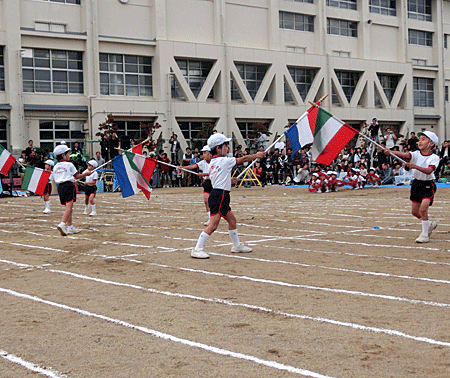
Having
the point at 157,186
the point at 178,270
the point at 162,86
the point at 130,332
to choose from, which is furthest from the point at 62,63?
the point at 130,332

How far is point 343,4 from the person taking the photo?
45.8 m

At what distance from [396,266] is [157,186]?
25638 mm

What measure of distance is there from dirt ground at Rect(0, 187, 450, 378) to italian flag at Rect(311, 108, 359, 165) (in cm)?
150

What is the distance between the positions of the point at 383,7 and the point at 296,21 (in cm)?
881

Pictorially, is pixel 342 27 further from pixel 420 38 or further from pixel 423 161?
pixel 423 161

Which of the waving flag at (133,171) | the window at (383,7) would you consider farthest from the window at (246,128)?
the waving flag at (133,171)

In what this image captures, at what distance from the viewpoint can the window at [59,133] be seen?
34.6 meters

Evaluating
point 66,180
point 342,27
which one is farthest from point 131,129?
point 66,180

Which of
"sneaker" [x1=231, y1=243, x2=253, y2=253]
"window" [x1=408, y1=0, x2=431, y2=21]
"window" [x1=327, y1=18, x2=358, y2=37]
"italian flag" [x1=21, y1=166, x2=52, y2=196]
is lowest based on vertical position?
"sneaker" [x1=231, y1=243, x2=253, y2=253]

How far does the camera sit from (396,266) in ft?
25.7

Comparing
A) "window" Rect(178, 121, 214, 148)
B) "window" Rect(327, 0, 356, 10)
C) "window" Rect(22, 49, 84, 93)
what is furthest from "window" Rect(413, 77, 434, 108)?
"window" Rect(22, 49, 84, 93)

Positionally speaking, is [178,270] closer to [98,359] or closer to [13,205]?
[98,359]

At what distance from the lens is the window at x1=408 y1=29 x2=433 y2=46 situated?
49.6 meters

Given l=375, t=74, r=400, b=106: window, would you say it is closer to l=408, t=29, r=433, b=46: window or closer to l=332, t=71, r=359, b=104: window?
l=332, t=71, r=359, b=104: window
